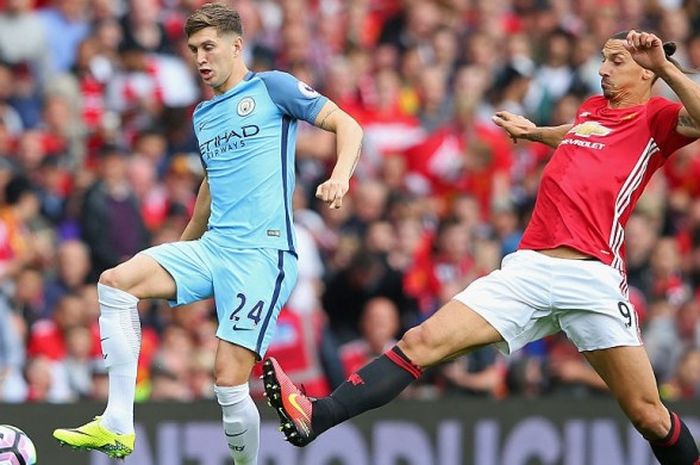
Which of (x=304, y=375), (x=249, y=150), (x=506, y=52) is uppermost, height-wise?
(x=249, y=150)

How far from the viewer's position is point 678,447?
8.85 m

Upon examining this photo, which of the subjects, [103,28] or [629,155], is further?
[103,28]

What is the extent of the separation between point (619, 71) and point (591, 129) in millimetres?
331

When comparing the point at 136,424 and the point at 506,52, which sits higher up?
the point at 506,52

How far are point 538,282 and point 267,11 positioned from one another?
806 cm

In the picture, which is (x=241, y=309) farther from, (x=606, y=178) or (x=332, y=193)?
(x=606, y=178)

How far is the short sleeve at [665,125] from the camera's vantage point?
870 cm

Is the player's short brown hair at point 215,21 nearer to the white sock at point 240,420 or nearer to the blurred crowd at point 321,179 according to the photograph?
the white sock at point 240,420

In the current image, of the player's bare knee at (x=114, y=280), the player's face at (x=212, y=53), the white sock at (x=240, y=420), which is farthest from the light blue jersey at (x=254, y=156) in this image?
the white sock at (x=240, y=420)

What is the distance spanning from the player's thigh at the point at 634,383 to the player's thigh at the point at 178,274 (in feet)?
6.65

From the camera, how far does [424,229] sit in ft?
47.3

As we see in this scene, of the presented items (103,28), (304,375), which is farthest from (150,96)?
(304,375)

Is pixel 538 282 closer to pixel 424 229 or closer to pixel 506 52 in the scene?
pixel 424 229

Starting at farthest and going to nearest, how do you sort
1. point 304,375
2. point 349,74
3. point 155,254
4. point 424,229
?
point 349,74, point 424,229, point 304,375, point 155,254
